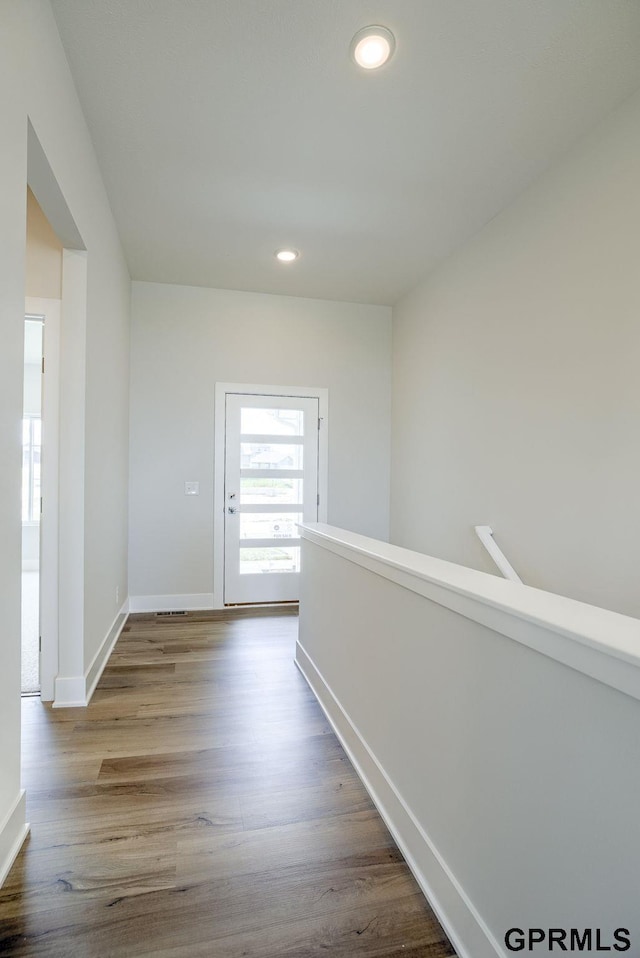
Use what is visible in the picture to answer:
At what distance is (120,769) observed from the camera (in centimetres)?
184

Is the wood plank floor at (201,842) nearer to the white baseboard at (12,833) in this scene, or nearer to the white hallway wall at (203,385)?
the white baseboard at (12,833)

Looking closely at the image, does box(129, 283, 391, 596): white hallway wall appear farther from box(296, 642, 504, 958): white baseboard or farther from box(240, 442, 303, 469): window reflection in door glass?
box(296, 642, 504, 958): white baseboard

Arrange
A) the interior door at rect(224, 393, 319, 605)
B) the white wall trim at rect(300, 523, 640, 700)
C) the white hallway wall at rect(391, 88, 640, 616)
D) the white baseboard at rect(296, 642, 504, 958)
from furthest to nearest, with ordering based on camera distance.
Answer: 1. the interior door at rect(224, 393, 319, 605)
2. the white hallway wall at rect(391, 88, 640, 616)
3. the white baseboard at rect(296, 642, 504, 958)
4. the white wall trim at rect(300, 523, 640, 700)

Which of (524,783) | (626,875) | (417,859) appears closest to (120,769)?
(417,859)

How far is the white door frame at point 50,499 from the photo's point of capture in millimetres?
2342

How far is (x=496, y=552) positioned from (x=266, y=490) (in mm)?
2207

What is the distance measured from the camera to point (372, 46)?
1770 millimetres

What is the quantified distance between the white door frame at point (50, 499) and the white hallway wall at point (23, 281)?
0.47ft

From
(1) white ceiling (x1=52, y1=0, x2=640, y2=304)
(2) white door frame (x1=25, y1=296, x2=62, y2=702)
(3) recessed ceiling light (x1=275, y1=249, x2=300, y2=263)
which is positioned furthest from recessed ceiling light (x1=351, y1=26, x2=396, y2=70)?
(2) white door frame (x1=25, y1=296, x2=62, y2=702)

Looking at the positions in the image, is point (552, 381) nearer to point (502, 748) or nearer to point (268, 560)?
point (502, 748)

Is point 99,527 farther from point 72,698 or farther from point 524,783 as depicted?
point 524,783

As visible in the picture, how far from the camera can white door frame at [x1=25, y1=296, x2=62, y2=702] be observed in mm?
2342

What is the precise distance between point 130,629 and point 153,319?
8.51ft

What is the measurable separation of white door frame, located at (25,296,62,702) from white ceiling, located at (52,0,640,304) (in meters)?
0.93
